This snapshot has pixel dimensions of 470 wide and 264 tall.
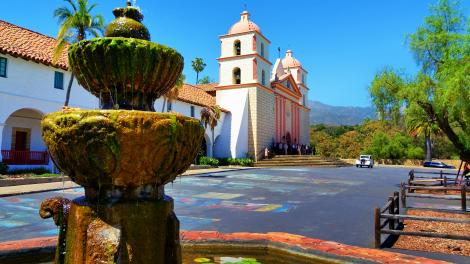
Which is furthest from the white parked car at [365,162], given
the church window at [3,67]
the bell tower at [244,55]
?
the church window at [3,67]

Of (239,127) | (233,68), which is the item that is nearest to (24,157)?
(239,127)

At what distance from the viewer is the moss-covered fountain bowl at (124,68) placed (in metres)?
3.35

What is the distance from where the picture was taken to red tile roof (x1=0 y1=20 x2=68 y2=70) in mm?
18061

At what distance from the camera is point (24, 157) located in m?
19.5

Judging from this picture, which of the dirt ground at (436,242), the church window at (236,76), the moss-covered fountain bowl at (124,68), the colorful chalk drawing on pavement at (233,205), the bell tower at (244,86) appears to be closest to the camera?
the moss-covered fountain bowl at (124,68)

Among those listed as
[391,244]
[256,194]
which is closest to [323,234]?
[391,244]

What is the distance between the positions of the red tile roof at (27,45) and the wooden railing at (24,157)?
4678mm

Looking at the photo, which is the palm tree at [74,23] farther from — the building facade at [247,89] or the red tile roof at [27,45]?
the building facade at [247,89]

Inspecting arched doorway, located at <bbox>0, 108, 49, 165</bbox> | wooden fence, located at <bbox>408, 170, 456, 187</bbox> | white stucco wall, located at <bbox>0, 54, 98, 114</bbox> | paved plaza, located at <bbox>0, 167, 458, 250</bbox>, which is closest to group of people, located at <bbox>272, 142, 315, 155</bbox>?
wooden fence, located at <bbox>408, 170, 456, 187</bbox>

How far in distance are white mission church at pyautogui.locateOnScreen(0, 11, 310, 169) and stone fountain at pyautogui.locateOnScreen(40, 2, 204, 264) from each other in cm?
1675

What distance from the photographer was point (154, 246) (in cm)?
326

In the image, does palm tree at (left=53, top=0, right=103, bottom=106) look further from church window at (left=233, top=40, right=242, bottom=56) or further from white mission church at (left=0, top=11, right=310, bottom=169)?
church window at (left=233, top=40, right=242, bottom=56)

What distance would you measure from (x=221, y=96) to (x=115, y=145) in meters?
35.3

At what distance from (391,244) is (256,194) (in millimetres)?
7224
